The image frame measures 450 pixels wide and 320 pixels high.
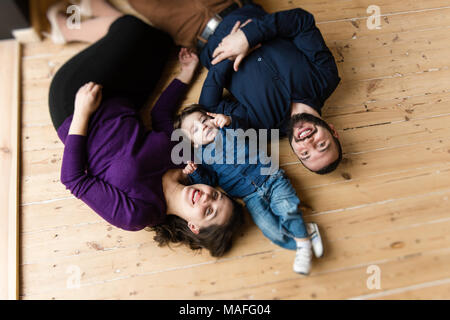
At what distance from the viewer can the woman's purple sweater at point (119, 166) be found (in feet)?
3.54

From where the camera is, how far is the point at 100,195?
3.52ft

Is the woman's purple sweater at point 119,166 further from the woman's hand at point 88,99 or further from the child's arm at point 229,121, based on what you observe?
the child's arm at point 229,121

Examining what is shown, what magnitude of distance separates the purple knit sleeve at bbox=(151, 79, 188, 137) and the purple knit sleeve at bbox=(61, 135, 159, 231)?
1.01 feet

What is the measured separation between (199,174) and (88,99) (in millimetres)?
484

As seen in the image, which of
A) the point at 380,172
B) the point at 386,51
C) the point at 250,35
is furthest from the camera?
the point at 386,51

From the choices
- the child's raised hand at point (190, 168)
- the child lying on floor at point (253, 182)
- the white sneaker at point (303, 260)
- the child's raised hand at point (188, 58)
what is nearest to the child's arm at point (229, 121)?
the child lying on floor at point (253, 182)

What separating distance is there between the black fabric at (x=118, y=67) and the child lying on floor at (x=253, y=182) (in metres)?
0.24

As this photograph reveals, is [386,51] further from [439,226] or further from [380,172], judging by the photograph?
[439,226]

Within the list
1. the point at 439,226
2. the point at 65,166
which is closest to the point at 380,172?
the point at 439,226

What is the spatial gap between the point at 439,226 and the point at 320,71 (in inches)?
31.3

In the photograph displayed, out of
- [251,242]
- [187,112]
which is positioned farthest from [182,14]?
[251,242]

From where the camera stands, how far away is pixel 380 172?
1.33 metres

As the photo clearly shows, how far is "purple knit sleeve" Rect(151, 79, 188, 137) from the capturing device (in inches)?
50.8
